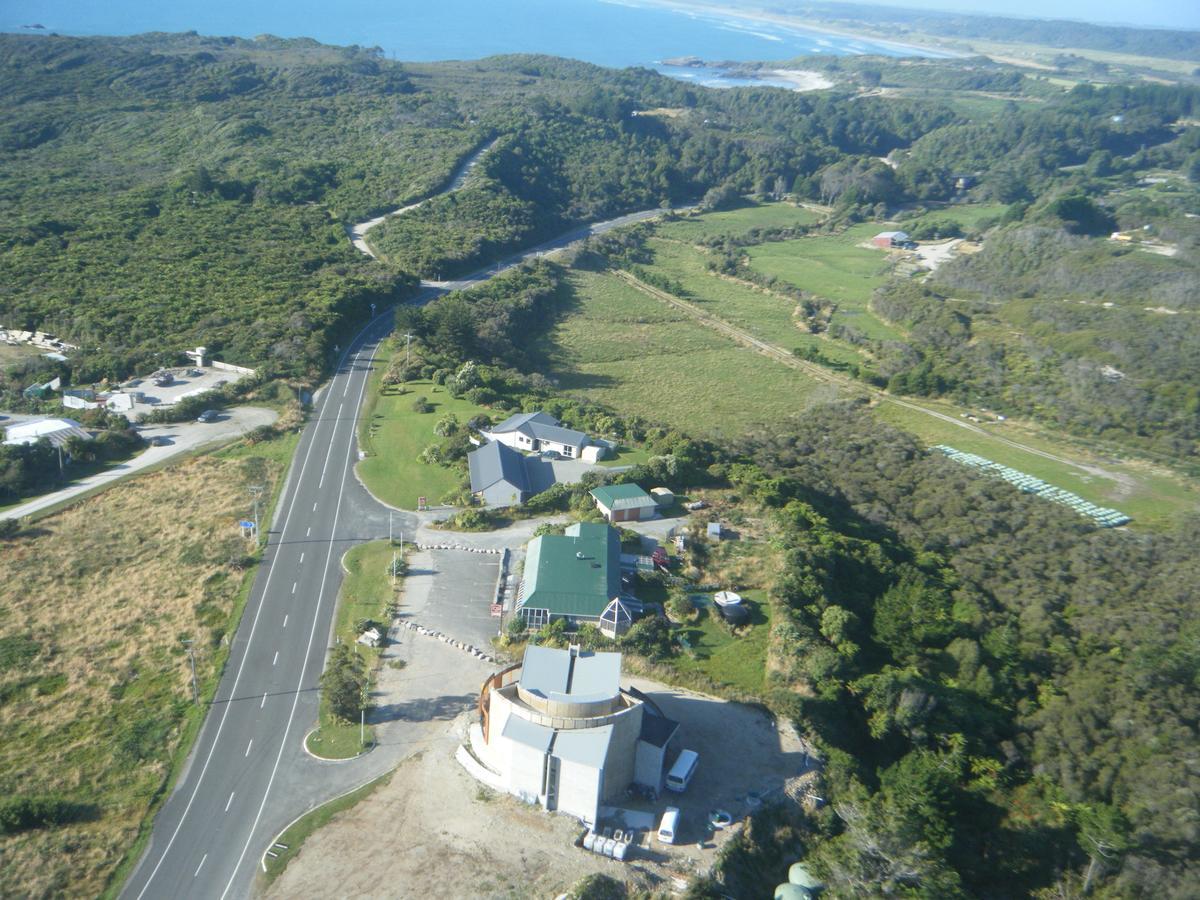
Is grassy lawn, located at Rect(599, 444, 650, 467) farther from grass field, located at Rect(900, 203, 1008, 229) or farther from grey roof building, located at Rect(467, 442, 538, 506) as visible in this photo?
grass field, located at Rect(900, 203, 1008, 229)

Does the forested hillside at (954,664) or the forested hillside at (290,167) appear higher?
the forested hillside at (290,167)

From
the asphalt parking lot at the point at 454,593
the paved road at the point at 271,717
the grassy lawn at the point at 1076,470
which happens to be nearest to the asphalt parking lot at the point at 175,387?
the paved road at the point at 271,717

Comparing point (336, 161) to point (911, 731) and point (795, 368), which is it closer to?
point (795, 368)

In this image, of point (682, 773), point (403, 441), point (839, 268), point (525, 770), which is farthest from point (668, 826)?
point (839, 268)

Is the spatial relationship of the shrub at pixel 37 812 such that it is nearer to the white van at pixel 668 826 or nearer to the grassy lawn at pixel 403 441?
the white van at pixel 668 826

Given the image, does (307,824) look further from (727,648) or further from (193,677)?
(727,648)

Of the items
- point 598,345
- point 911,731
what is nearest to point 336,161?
point 598,345
